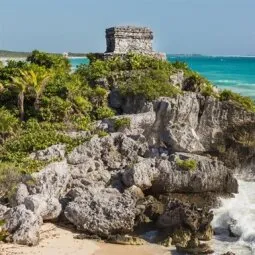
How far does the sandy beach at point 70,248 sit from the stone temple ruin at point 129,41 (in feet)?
47.4

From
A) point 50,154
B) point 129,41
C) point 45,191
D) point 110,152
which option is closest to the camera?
point 45,191

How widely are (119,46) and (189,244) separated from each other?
628 inches

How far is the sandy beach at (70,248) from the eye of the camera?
Result: 16828 mm

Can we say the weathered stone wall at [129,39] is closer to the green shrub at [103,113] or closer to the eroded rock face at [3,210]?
the green shrub at [103,113]

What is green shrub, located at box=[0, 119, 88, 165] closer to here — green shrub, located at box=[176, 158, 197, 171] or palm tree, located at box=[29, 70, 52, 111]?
palm tree, located at box=[29, 70, 52, 111]

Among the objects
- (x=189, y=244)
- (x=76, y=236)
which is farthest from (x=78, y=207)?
(x=189, y=244)

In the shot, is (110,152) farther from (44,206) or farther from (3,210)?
(3,210)

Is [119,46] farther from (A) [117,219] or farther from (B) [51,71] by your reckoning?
(A) [117,219]

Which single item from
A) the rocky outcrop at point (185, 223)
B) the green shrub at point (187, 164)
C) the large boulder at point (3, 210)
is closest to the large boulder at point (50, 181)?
the large boulder at point (3, 210)

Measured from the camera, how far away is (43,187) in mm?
19984

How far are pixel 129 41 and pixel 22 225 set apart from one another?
16224 millimetres

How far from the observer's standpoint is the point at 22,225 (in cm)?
1755

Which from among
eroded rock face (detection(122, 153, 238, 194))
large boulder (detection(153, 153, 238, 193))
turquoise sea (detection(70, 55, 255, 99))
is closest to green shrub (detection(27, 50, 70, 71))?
eroded rock face (detection(122, 153, 238, 194))

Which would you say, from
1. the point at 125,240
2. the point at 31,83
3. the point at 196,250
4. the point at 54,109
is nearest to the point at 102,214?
the point at 125,240
